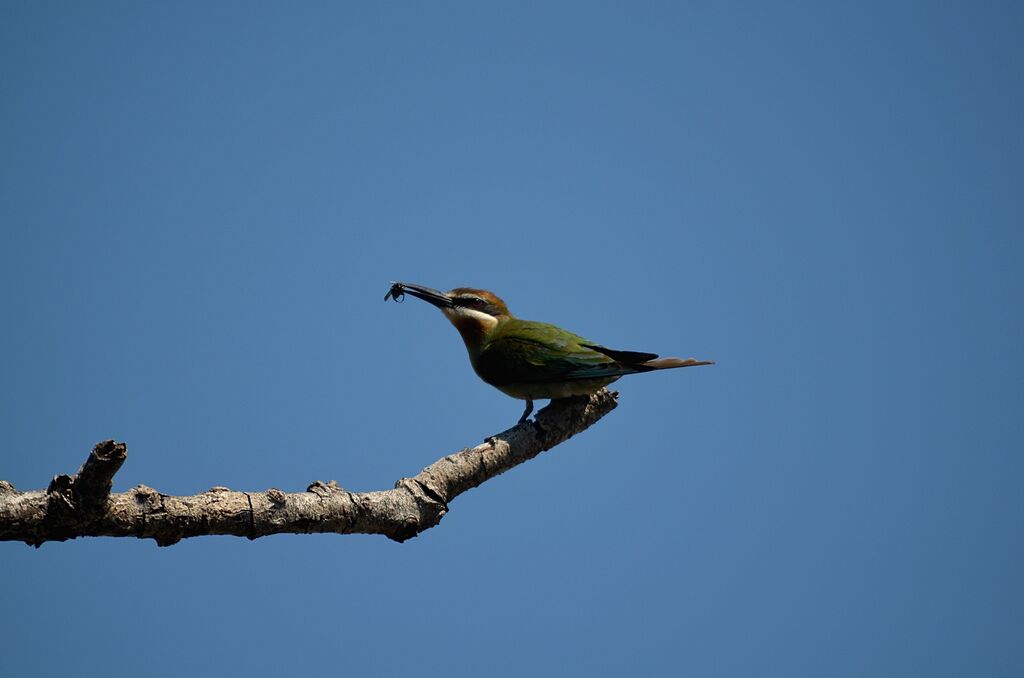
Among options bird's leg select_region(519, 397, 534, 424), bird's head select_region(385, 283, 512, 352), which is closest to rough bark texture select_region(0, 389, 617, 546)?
bird's leg select_region(519, 397, 534, 424)

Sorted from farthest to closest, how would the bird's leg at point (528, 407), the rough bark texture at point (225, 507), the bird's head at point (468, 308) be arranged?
1. the bird's head at point (468, 308)
2. the bird's leg at point (528, 407)
3. the rough bark texture at point (225, 507)

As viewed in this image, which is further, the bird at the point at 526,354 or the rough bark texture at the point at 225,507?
the bird at the point at 526,354

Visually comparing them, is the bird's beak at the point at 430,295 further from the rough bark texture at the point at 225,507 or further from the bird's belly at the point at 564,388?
the rough bark texture at the point at 225,507

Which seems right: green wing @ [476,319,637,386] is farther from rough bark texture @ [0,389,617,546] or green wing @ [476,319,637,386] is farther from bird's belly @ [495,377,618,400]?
rough bark texture @ [0,389,617,546]

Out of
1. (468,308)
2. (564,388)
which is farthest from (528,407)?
(468,308)

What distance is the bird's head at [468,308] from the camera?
29.6ft

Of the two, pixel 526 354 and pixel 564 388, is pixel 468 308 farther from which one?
pixel 564 388

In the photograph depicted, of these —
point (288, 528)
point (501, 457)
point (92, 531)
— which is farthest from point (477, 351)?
point (92, 531)

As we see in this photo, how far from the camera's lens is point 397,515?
4.89 m

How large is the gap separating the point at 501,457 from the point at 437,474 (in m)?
0.75

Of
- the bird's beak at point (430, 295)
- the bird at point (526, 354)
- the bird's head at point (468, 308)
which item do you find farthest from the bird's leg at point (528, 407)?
the bird's beak at point (430, 295)

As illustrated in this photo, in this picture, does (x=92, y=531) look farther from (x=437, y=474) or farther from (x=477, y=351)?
(x=477, y=351)

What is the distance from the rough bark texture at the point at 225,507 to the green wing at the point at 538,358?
214 cm

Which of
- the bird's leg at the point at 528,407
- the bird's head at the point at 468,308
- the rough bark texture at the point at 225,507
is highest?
the bird's head at the point at 468,308
